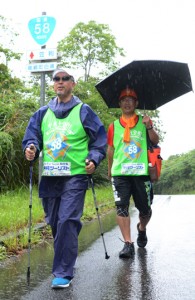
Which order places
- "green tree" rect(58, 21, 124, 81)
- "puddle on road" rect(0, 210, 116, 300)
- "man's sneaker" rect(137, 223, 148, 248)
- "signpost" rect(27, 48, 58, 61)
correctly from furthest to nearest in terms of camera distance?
"green tree" rect(58, 21, 124, 81) < "signpost" rect(27, 48, 58, 61) < "man's sneaker" rect(137, 223, 148, 248) < "puddle on road" rect(0, 210, 116, 300)

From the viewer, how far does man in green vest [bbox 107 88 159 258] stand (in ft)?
17.6

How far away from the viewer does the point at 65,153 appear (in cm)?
420

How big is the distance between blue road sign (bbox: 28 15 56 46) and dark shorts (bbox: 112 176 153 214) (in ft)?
11.1

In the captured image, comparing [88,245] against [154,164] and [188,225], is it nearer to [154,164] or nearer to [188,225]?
[154,164]

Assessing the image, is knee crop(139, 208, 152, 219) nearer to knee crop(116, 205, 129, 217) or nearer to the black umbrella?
knee crop(116, 205, 129, 217)

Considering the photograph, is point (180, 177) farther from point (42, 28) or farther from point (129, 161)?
point (129, 161)

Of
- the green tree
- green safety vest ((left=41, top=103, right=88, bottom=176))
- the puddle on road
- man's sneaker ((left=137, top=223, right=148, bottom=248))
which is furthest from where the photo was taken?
the green tree

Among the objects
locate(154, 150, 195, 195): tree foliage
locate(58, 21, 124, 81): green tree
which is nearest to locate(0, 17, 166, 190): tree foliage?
locate(58, 21, 124, 81): green tree

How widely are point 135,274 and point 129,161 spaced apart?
147 cm

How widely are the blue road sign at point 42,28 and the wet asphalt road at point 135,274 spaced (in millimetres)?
3545

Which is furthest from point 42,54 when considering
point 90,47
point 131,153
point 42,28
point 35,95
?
point 90,47

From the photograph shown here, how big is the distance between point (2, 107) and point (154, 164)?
5849mm

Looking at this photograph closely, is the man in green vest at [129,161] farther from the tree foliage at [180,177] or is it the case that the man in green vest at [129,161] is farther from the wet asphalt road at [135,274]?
the tree foliage at [180,177]

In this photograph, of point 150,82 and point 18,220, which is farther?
point 18,220
